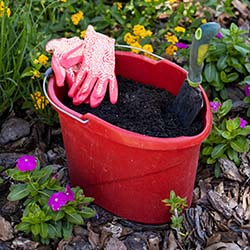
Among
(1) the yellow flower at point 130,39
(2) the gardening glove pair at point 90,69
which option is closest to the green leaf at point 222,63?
(1) the yellow flower at point 130,39

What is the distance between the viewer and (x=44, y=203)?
6.68 feet

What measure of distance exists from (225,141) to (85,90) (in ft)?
1.80

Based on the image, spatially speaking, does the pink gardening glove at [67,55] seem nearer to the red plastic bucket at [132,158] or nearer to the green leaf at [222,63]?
the red plastic bucket at [132,158]

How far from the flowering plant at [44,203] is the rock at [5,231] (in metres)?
0.07

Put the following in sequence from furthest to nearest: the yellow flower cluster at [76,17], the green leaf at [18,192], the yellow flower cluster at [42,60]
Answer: the yellow flower cluster at [76,17] < the yellow flower cluster at [42,60] < the green leaf at [18,192]

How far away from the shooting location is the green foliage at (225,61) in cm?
254

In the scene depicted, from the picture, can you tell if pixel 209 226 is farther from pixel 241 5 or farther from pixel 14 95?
pixel 241 5

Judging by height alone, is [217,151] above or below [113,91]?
below

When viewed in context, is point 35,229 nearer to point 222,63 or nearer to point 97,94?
point 97,94

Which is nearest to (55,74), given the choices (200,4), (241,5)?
(200,4)

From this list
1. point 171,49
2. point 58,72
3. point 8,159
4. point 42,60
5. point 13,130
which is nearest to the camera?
point 58,72

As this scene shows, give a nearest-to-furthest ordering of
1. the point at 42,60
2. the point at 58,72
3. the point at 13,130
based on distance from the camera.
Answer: the point at 58,72 < the point at 42,60 < the point at 13,130

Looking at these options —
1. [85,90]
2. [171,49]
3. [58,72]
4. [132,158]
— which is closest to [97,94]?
[85,90]

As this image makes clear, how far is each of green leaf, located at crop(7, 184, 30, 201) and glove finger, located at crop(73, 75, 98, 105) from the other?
0.32 m
